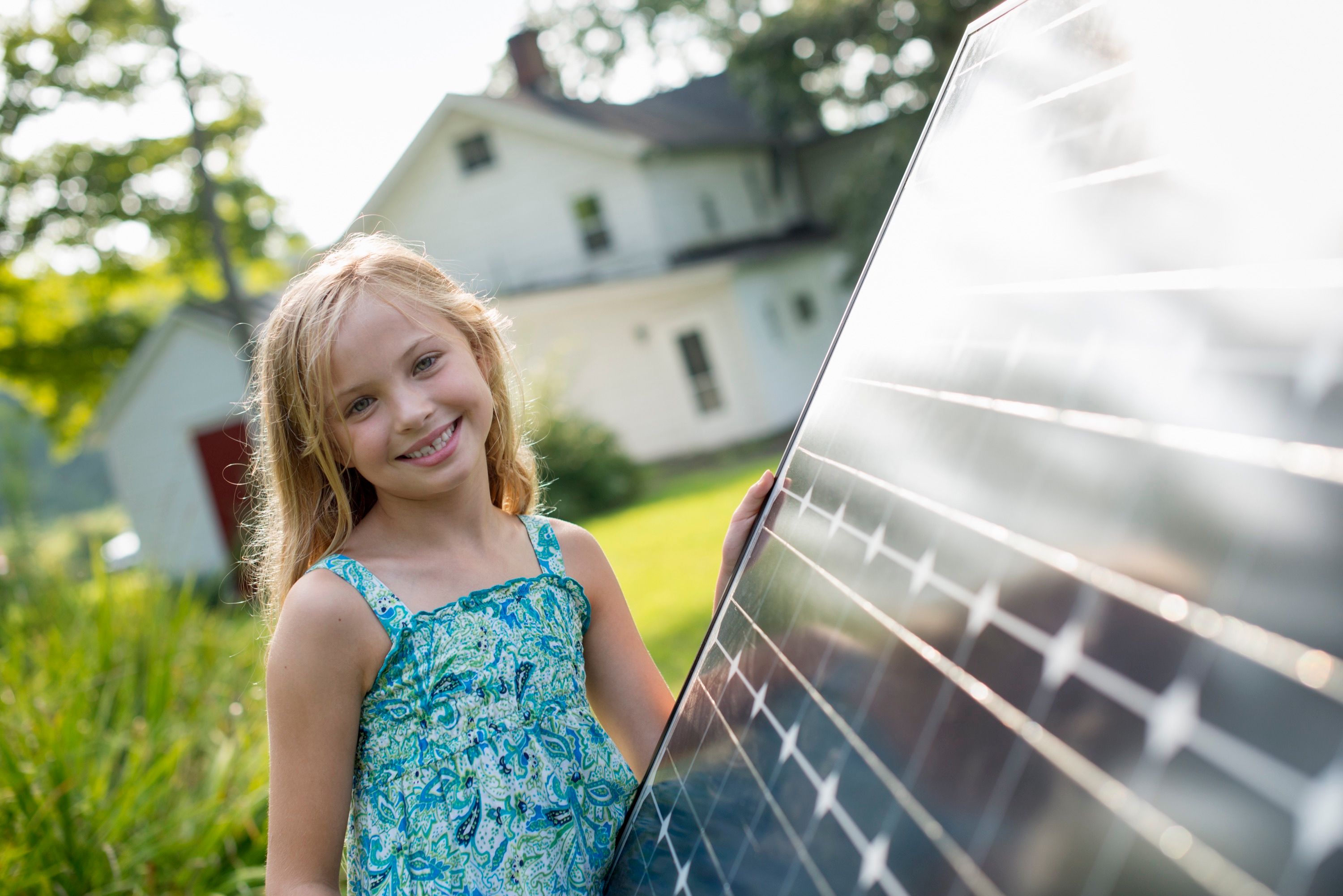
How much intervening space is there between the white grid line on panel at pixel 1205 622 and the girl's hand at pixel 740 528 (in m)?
1.05

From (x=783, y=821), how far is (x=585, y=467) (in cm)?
1726

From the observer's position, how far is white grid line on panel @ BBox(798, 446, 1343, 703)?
52 cm

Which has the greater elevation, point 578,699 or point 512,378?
point 512,378

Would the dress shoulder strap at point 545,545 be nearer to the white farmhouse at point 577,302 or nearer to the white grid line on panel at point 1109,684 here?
the white grid line on panel at point 1109,684

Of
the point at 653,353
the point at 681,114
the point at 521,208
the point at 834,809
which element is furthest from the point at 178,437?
the point at 834,809

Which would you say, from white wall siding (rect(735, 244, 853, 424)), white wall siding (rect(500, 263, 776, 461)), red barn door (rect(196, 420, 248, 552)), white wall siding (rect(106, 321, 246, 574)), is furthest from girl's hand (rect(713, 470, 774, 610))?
red barn door (rect(196, 420, 248, 552))

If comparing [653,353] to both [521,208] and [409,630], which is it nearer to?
[521,208]

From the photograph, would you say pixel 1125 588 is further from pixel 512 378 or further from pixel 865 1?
pixel 865 1

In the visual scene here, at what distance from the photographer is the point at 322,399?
1.91 metres

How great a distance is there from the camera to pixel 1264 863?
1.70 feet

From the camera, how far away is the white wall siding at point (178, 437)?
2323 cm

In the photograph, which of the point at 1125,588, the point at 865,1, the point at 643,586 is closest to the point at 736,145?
the point at 865,1

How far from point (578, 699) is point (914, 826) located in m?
1.34

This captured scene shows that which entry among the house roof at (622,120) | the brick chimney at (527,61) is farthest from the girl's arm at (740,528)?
the brick chimney at (527,61)
